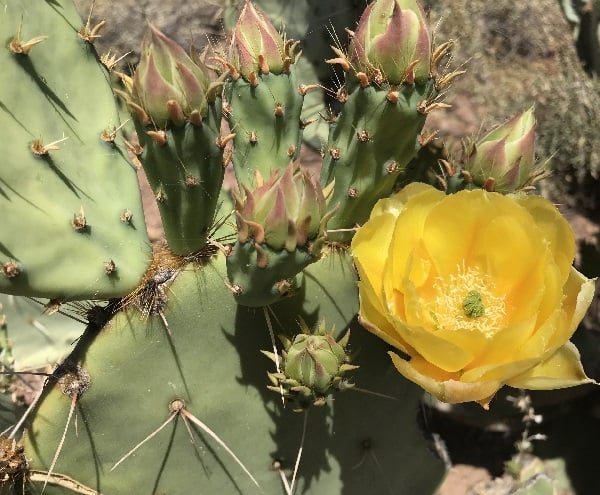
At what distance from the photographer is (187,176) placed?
985 millimetres

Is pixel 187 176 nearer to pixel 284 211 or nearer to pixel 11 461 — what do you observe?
pixel 284 211

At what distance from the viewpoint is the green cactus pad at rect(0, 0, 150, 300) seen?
38.4 inches

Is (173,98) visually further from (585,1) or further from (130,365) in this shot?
(585,1)

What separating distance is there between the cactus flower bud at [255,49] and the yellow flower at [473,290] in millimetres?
283

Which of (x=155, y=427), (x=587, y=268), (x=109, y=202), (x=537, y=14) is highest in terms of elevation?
(x=109, y=202)

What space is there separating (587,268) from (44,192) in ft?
5.65

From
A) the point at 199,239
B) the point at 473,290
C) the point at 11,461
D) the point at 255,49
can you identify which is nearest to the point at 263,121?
the point at 255,49

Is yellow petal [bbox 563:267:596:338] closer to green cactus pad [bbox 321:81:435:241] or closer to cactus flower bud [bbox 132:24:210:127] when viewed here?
green cactus pad [bbox 321:81:435:241]

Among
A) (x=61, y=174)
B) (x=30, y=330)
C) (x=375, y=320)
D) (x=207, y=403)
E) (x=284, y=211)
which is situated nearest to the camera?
(x=284, y=211)

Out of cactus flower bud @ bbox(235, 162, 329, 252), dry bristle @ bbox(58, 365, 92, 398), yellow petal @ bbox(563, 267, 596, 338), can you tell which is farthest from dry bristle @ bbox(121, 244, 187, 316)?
Answer: yellow petal @ bbox(563, 267, 596, 338)

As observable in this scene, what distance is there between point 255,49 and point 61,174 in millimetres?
368

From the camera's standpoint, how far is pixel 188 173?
0.98 m

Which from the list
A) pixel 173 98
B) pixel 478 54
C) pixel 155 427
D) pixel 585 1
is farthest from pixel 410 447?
pixel 478 54

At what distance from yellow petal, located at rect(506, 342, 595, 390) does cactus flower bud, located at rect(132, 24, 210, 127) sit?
0.59m
